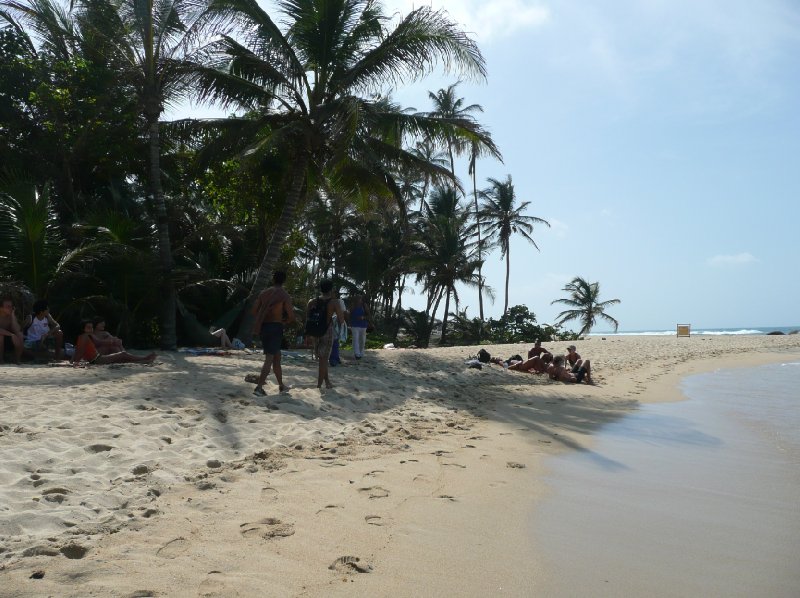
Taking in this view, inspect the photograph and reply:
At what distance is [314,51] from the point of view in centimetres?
1242

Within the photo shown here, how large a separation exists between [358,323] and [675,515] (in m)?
7.99

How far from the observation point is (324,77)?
12.5 m

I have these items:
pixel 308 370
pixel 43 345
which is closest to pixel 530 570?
pixel 308 370

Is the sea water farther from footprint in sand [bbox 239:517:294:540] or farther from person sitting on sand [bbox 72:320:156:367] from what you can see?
person sitting on sand [bbox 72:320:156:367]

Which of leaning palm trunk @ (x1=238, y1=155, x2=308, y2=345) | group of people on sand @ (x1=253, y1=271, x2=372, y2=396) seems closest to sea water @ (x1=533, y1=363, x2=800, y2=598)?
group of people on sand @ (x1=253, y1=271, x2=372, y2=396)

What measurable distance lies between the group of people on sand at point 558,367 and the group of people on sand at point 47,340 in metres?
7.63

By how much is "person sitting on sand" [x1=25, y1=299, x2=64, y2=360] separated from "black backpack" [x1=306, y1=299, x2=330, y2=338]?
3.98m

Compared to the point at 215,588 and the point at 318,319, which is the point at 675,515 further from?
the point at 318,319

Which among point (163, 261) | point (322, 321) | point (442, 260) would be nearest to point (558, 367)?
point (322, 321)

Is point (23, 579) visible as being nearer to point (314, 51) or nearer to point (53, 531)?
point (53, 531)

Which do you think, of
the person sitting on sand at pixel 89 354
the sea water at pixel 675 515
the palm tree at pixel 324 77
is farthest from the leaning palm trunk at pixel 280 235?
the sea water at pixel 675 515

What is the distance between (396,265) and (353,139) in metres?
15.7

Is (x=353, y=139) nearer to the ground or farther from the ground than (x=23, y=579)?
farther from the ground

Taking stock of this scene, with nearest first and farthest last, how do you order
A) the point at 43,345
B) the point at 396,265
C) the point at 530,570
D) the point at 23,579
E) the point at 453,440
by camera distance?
the point at 23,579
the point at 530,570
the point at 453,440
the point at 43,345
the point at 396,265
